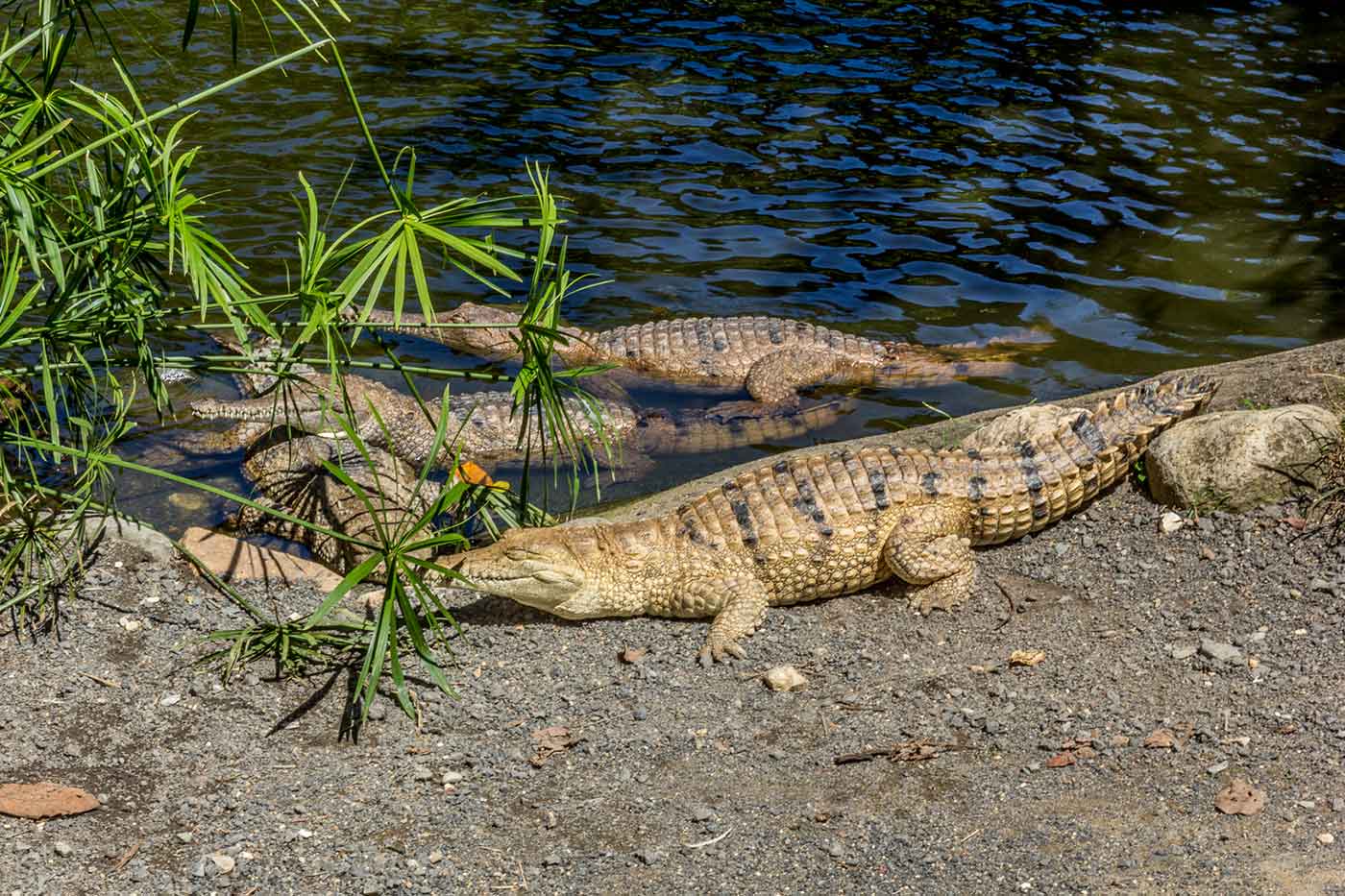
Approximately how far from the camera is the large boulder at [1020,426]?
19.0 ft

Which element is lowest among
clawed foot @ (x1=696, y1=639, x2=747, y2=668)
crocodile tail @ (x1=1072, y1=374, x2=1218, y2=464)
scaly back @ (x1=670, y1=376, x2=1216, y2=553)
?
clawed foot @ (x1=696, y1=639, x2=747, y2=668)

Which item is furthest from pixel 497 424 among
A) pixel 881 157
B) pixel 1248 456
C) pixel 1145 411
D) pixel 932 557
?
pixel 881 157

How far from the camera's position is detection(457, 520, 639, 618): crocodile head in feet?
16.8

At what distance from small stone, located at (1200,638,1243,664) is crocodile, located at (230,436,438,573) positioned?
3.51m

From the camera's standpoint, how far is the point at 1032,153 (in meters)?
10.8

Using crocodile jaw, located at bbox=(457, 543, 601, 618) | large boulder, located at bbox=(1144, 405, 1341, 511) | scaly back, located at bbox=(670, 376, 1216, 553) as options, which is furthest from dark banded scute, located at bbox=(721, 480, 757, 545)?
large boulder, located at bbox=(1144, 405, 1341, 511)

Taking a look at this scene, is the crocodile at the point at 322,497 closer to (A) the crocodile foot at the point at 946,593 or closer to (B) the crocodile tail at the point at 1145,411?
(A) the crocodile foot at the point at 946,593

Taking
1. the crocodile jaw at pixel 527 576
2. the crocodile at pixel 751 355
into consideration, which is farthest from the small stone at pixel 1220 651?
the crocodile at pixel 751 355

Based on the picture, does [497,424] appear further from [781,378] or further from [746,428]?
[781,378]

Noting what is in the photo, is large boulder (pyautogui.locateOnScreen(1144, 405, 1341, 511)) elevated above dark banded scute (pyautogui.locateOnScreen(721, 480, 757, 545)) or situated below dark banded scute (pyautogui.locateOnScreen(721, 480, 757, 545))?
above

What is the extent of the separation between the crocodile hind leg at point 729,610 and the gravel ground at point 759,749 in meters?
0.08

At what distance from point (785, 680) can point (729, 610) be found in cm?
59

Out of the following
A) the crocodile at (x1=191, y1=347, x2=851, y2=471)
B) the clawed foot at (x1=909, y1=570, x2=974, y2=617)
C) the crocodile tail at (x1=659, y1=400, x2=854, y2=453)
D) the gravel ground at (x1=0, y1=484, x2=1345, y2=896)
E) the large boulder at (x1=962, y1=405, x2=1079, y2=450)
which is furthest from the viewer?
the crocodile tail at (x1=659, y1=400, x2=854, y2=453)

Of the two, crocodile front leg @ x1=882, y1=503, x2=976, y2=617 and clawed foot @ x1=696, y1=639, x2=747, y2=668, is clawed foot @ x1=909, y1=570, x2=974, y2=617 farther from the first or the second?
clawed foot @ x1=696, y1=639, x2=747, y2=668
